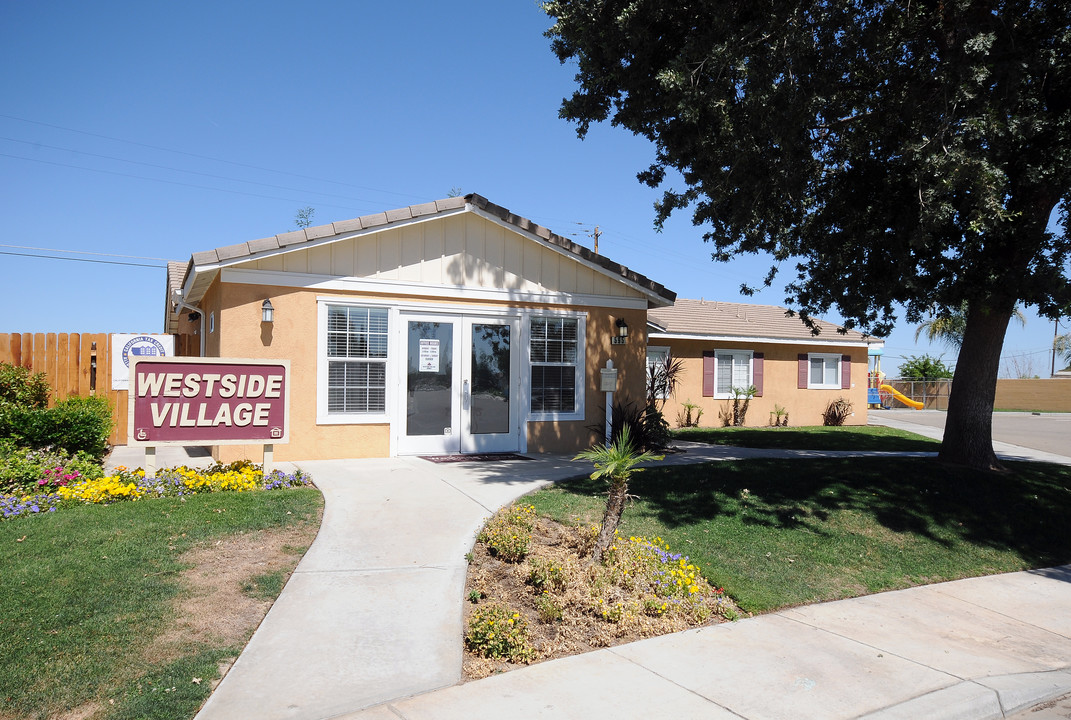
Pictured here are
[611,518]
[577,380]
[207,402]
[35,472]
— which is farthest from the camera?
[577,380]

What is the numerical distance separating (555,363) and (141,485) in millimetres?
6581

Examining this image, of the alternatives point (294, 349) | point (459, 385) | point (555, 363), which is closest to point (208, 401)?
point (294, 349)

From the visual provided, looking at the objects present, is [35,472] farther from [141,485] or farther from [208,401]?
[208,401]

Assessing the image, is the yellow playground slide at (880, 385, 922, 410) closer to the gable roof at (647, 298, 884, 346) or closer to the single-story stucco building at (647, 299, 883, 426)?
the gable roof at (647, 298, 884, 346)

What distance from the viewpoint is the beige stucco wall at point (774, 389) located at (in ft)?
68.1

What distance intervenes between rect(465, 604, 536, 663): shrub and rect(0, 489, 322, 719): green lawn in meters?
1.49

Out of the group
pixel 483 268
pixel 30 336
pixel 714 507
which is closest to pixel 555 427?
pixel 483 268

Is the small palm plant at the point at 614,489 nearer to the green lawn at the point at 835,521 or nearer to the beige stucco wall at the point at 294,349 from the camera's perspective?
the green lawn at the point at 835,521

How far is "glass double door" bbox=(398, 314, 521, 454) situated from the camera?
36.2 ft

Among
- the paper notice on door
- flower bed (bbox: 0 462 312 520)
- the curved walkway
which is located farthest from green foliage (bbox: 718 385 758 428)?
flower bed (bbox: 0 462 312 520)

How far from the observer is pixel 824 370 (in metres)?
23.4

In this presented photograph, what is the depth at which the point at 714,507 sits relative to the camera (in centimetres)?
813

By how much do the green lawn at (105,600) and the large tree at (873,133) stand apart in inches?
275

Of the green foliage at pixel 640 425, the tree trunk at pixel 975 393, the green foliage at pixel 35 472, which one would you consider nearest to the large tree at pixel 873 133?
the tree trunk at pixel 975 393
